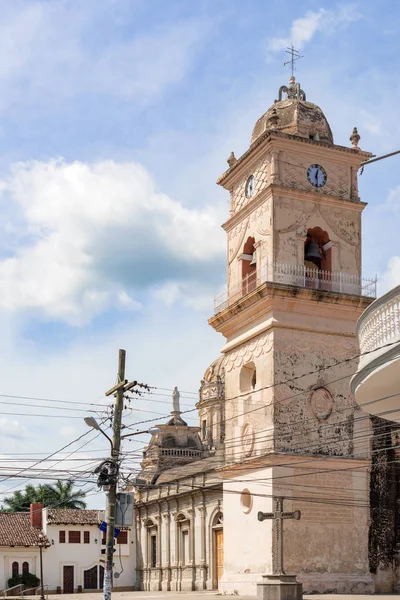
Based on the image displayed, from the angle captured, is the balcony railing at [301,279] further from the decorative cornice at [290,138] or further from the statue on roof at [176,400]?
the statue on roof at [176,400]

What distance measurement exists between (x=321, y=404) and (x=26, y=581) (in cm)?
2826

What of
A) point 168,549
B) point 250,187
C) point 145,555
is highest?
point 250,187

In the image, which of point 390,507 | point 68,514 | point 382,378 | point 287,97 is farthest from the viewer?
point 68,514

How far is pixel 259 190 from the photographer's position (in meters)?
33.6

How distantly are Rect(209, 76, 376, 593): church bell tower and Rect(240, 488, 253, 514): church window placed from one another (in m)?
0.04

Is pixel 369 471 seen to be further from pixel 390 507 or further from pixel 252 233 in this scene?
pixel 252 233

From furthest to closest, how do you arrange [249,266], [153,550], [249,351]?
Answer: [153,550] < [249,266] < [249,351]

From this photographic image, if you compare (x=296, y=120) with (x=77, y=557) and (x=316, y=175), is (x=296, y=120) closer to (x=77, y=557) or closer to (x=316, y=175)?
(x=316, y=175)

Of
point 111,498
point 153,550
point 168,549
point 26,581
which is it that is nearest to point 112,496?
point 111,498

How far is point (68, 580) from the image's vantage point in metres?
54.5

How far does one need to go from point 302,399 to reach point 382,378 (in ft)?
A: 57.3

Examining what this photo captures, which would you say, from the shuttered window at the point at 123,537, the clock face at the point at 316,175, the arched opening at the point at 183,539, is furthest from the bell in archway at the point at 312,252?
the shuttered window at the point at 123,537

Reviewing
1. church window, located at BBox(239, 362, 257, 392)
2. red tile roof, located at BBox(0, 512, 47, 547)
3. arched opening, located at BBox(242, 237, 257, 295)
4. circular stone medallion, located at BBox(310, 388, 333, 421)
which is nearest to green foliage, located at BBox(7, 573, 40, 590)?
red tile roof, located at BBox(0, 512, 47, 547)

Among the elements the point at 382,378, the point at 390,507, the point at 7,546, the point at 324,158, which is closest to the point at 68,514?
the point at 7,546
